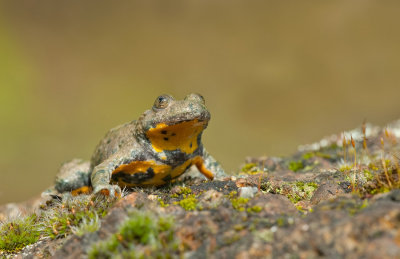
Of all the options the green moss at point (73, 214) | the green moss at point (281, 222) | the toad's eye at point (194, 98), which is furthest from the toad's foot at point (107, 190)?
the green moss at point (281, 222)

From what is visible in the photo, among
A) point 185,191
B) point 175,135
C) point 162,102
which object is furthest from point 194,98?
point 185,191

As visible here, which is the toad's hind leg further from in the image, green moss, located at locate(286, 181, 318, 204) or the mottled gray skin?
green moss, located at locate(286, 181, 318, 204)

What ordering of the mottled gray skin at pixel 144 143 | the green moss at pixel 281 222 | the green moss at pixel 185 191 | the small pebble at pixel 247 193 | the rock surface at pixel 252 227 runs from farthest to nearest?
1. the mottled gray skin at pixel 144 143
2. the green moss at pixel 185 191
3. the small pebble at pixel 247 193
4. the green moss at pixel 281 222
5. the rock surface at pixel 252 227

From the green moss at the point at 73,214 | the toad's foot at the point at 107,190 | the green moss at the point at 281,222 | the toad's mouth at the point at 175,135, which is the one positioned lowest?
the green moss at the point at 281,222

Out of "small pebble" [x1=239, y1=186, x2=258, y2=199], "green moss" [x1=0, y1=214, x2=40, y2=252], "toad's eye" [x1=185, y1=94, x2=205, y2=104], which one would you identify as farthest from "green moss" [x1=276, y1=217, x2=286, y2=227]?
"green moss" [x1=0, y1=214, x2=40, y2=252]

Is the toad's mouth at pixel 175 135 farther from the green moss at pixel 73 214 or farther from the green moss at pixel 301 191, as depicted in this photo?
the green moss at pixel 301 191

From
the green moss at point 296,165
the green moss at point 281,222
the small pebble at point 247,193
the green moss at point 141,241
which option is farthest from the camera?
the green moss at point 296,165

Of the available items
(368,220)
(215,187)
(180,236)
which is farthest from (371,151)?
(180,236)
